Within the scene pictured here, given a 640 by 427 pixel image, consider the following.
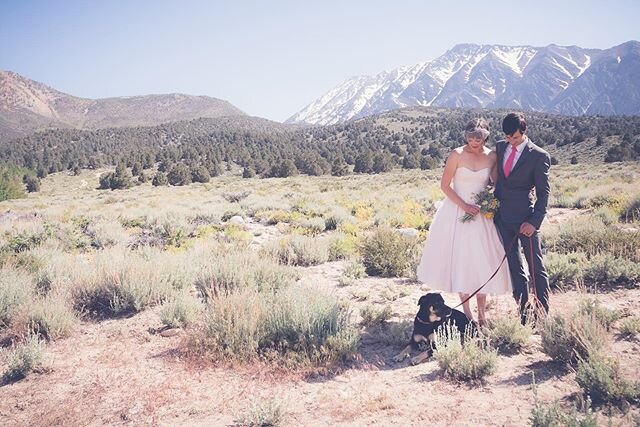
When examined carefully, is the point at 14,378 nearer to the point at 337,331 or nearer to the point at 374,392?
the point at 337,331

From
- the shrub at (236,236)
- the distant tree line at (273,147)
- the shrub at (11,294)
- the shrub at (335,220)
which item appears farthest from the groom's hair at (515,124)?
the distant tree line at (273,147)

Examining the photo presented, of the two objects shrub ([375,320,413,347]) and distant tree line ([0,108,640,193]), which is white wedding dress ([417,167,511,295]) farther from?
distant tree line ([0,108,640,193])

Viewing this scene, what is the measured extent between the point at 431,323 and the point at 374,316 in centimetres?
95

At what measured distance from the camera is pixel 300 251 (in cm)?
816

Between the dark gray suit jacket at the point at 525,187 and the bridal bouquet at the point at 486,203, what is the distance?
0.25ft

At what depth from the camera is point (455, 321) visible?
4.11 m

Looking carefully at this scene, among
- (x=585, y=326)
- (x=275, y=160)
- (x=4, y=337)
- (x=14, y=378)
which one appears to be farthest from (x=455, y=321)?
(x=275, y=160)

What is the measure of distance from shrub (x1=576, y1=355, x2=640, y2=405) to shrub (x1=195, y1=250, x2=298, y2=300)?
147 inches

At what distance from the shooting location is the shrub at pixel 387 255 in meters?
6.99

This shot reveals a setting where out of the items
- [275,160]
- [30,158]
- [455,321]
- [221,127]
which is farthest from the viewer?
[221,127]

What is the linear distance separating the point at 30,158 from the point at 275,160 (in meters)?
56.1

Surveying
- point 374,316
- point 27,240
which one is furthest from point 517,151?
point 27,240

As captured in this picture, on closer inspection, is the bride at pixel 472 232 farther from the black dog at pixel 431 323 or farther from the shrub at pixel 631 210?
the shrub at pixel 631 210

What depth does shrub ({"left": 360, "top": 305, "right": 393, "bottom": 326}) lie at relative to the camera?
4891mm
